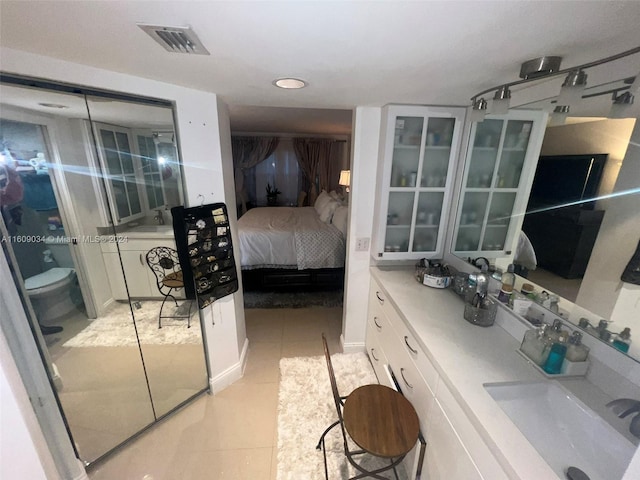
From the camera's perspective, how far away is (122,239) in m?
1.45

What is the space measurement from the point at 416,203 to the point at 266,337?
1.90 meters

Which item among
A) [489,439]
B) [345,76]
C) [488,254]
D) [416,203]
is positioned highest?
[345,76]

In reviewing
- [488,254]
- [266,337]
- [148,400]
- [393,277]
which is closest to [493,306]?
[488,254]

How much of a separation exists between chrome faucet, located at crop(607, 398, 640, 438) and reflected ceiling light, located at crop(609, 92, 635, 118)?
0.98m

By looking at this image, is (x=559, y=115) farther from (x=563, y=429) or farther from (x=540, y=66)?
(x=563, y=429)

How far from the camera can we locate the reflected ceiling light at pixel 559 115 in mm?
1098

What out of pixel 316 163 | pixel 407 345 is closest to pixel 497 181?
pixel 407 345

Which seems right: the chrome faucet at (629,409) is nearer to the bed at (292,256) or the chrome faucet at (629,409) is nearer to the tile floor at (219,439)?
the tile floor at (219,439)

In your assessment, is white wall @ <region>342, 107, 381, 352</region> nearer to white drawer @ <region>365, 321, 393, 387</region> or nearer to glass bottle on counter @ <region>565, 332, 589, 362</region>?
white drawer @ <region>365, 321, 393, 387</region>

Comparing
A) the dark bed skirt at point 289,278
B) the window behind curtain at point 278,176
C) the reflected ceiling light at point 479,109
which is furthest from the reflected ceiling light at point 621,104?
the window behind curtain at point 278,176

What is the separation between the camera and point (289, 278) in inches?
128

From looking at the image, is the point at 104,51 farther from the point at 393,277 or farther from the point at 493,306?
the point at 493,306

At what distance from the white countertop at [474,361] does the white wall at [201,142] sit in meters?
1.27

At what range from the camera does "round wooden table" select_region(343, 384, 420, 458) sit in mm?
1113
